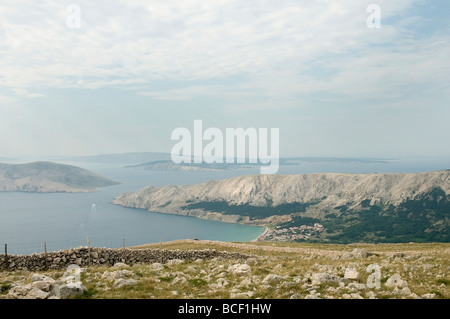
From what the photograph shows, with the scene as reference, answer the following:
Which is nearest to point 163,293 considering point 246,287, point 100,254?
point 246,287

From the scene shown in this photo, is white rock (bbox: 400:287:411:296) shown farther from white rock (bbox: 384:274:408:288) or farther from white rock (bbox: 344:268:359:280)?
white rock (bbox: 344:268:359:280)

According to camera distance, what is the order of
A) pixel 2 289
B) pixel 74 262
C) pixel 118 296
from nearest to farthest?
pixel 118 296 < pixel 2 289 < pixel 74 262

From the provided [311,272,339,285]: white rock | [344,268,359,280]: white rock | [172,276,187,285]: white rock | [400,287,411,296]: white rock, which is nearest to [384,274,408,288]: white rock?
[400,287,411,296]: white rock

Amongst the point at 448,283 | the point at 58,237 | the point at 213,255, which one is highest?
the point at 448,283

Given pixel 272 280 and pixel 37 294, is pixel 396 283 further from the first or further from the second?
pixel 37 294

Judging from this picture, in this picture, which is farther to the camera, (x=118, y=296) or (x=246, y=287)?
(x=246, y=287)

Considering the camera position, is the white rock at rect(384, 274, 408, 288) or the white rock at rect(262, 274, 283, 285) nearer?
the white rock at rect(384, 274, 408, 288)

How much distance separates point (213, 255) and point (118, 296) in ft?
68.4

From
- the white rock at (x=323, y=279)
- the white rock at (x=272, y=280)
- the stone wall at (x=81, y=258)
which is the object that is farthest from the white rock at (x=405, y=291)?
the stone wall at (x=81, y=258)

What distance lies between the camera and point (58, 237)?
174 meters

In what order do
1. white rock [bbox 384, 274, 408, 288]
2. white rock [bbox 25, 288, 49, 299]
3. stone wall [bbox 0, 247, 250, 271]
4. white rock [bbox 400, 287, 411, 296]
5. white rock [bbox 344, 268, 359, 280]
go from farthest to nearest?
stone wall [bbox 0, 247, 250, 271] < white rock [bbox 344, 268, 359, 280] < white rock [bbox 384, 274, 408, 288] < white rock [bbox 400, 287, 411, 296] < white rock [bbox 25, 288, 49, 299]

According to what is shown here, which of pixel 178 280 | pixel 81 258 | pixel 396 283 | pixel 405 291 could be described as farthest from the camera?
pixel 81 258

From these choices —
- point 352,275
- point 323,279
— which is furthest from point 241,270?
point 352,275
